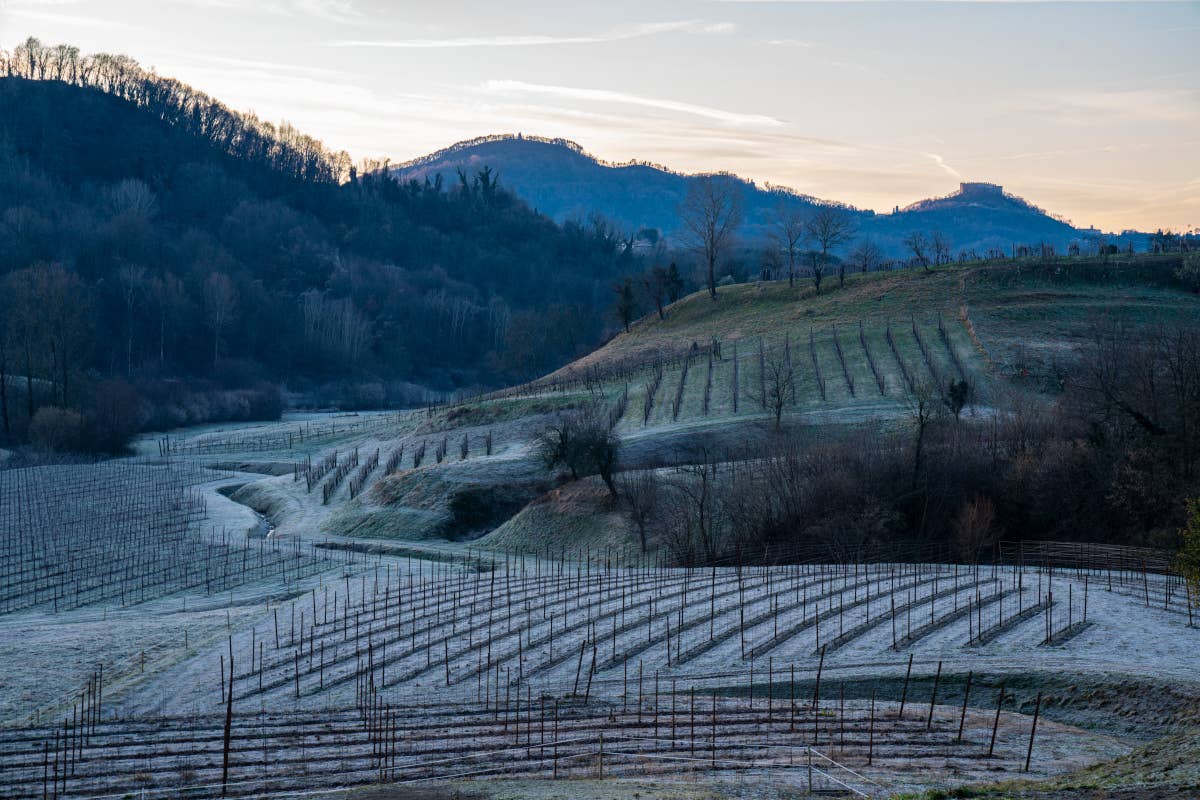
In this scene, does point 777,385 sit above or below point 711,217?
below

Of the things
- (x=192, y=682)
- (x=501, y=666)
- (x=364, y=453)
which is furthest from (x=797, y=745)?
(x=364, y=453)

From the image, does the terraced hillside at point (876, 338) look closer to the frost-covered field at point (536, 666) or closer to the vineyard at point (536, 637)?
the vineyard at point (536, 637)

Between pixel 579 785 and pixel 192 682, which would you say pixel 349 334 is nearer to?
pixel 192 682

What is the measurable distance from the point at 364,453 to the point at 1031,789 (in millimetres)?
69970

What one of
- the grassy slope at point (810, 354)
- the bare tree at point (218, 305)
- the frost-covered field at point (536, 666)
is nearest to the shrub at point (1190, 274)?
the grassy slope at point (810, 354)

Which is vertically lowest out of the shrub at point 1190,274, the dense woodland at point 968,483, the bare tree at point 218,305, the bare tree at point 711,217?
the dense woodland at point 968,483

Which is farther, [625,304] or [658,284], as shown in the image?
[658,284]

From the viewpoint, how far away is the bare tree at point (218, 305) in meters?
149

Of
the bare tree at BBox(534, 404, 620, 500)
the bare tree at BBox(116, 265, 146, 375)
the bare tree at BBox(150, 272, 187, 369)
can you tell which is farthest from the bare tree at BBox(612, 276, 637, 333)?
the bare tree at BBox(116, 265, 146, 375)

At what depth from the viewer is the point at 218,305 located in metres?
149

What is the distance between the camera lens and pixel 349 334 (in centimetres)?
16038

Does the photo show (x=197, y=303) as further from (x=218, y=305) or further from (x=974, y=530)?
(x=974, y=530)

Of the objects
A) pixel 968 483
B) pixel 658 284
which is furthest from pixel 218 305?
pixel 968 483

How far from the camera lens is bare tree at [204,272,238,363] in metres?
149
